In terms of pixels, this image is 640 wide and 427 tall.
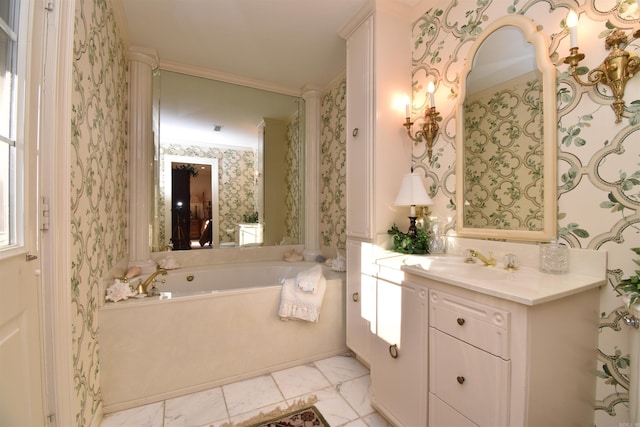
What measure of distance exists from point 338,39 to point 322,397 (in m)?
2.60

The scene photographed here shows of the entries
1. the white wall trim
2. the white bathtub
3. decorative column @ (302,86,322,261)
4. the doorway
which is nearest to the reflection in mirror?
the doorway

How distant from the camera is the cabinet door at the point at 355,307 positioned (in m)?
1.91

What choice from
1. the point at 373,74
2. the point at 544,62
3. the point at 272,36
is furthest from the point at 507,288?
the point at 272,36

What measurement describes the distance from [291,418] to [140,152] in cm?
232

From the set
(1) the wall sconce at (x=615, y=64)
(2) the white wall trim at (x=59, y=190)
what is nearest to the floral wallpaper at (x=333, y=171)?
(1) the wall sconce at (x=615, y=64)

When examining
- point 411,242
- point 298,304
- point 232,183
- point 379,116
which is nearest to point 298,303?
point 298,304

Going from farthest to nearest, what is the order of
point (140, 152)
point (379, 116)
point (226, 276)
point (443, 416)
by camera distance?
point (226, 276) < point (140, 152) < point (379, 116) < point (443, 416)

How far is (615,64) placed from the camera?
1006 mm

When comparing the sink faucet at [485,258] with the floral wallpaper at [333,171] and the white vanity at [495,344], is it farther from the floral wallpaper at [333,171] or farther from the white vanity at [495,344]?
the floral wallpaper at [333,171]

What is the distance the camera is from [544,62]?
1219 millimetres

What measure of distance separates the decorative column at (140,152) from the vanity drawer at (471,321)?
230cm

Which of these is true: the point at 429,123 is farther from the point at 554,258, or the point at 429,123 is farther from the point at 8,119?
the point at 8,119

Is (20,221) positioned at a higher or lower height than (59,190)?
lower

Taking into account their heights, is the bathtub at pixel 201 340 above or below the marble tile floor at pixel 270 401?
above
